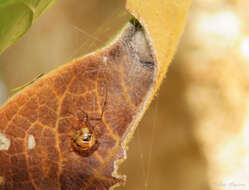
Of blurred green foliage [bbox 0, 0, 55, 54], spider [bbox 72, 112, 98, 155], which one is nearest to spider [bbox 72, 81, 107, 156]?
spider [bbox 72, 112, 98, 155]

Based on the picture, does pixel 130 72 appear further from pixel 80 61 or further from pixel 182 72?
pixel 182 72

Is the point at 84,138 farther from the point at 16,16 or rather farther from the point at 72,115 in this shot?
the point at 16,16

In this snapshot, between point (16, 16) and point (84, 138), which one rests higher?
point (16, 16)

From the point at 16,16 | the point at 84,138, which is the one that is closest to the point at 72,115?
the point at 84,138

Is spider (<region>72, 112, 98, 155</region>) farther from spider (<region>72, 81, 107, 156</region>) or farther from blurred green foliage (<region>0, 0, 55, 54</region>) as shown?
blurred green foliage (<region>0, 0, 55, 54</region>)

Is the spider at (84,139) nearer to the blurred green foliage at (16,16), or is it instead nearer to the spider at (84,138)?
the spider at (84,138)

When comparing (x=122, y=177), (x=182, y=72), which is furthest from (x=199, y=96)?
(x=122, y=177)
